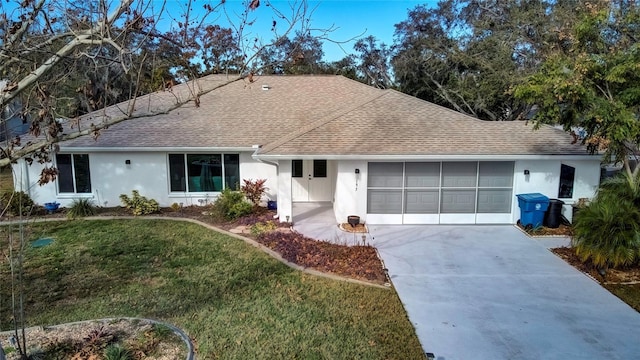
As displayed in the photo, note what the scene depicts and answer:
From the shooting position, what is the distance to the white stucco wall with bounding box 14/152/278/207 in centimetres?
1523

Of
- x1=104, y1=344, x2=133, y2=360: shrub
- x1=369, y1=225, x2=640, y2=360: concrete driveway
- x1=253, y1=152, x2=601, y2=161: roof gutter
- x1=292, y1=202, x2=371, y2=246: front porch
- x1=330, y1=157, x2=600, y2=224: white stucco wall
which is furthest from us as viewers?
x1=330, y1=157, x2=600, y2=224: white stucco wall

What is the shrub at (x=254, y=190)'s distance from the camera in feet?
48.4

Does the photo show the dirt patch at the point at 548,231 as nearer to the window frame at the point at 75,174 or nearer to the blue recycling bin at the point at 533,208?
the blue recycling bin at the point at 533,208

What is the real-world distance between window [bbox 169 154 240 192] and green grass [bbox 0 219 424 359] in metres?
3.95

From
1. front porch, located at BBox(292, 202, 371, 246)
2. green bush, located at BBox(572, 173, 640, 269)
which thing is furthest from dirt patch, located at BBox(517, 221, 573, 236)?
front porch, located at BBox(292, 202, 371, 246)

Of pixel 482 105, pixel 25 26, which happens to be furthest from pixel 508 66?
pixel 25 26

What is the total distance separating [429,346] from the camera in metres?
6.90

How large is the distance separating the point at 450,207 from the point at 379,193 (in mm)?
2314

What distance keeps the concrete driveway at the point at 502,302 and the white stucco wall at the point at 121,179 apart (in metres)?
7.75

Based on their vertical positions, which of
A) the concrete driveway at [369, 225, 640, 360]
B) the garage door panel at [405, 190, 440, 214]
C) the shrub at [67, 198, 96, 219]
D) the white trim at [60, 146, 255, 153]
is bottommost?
the concrete driveway at [369, 225, 640, 360]

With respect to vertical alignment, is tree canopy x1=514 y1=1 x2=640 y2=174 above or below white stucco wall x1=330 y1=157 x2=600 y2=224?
above

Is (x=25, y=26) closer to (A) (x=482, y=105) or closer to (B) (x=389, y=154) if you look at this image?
(B) (x=389, y=154)

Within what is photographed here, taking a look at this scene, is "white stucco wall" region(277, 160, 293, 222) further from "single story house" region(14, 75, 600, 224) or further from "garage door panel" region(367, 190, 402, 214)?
"garage door panel" region(367, 190, 402, 214)

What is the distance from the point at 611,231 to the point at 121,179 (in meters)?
14.7
